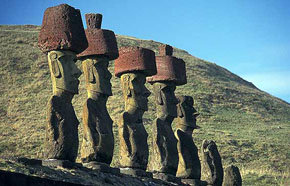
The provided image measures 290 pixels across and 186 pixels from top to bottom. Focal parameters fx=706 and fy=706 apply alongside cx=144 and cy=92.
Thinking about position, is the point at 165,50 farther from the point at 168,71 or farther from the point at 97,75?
the point at 97,75

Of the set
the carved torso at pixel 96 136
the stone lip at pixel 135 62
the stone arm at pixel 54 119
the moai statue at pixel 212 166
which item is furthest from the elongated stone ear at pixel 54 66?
the moai statue at pixel 212 166

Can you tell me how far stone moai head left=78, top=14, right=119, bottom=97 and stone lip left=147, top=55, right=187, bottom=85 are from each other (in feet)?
6.78

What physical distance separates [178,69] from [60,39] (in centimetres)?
420

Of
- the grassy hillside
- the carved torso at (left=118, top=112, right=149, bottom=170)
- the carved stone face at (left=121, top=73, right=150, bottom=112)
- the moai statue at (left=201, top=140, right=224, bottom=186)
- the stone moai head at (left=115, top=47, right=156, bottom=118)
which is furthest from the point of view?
the grassy hillside

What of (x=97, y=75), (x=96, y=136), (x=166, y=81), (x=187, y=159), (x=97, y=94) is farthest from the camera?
(x=166, y=81)

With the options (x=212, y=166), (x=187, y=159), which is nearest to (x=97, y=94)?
(x=187, y=159)

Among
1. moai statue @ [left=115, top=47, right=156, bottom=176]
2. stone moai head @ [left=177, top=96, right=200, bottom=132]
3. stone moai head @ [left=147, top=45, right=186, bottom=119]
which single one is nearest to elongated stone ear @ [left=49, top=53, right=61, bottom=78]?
moai statue @ [left=115, top=47, right=156, bottom=176]

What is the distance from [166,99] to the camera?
1455 centimetres

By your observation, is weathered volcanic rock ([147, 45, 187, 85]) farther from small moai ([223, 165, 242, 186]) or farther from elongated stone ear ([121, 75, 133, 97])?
small moai ([223, 165, 242, 186])

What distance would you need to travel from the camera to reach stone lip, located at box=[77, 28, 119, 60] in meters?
12.6

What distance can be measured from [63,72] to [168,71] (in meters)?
3.97

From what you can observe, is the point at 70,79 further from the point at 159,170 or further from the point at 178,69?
the point at 178,69

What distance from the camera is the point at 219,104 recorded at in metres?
46.2

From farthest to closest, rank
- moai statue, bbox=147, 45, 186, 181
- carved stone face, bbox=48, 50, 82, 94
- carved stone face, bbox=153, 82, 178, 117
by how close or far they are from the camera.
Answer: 1. carved stone face, bbox=153, 82, 178, 117
2. moai statue, bbox=147, 45, 186, 181
3. carved stone face, bbox=48, 50, 82, 94
